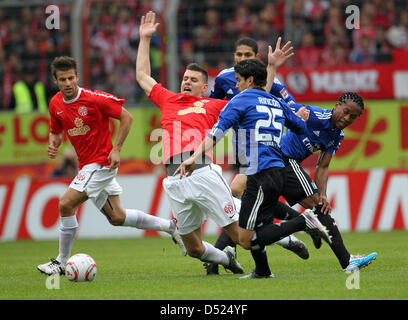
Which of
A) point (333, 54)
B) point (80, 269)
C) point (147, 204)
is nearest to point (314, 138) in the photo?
point (80, 269)

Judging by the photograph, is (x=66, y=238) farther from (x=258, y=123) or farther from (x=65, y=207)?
(x=258, y=123)

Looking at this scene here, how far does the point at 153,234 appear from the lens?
15.4m

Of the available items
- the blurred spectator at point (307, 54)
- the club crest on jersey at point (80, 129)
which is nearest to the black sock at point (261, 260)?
the club crest on jersey at point (80, 129)

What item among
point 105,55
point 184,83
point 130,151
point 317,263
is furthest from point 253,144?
point 105,55

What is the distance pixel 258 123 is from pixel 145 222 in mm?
2802

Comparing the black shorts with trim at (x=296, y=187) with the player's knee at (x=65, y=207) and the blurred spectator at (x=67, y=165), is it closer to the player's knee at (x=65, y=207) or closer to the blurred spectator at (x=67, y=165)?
the player's knee at (x=65, y=207)

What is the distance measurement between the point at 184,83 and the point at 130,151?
839cm

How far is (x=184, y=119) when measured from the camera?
27.7 feet

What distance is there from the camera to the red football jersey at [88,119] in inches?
365

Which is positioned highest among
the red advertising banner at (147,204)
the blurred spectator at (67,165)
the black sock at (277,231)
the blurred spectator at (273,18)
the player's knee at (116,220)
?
the blurred spectator at (273,18)

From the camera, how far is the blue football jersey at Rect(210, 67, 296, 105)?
30.6 feet

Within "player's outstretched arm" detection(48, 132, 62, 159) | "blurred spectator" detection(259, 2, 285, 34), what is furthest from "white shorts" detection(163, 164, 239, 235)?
"blurred spectator" detection(259, 2, 285, 34)

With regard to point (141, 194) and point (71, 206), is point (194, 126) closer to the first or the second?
point (71, 206)

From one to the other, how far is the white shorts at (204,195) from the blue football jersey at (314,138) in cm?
98
